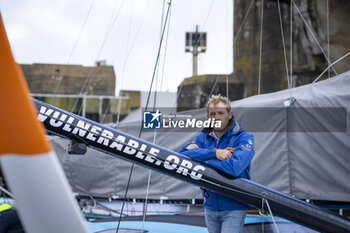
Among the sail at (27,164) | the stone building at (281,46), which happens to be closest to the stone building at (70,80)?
the stone building at (281,46)

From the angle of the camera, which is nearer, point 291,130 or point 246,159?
point 246,159

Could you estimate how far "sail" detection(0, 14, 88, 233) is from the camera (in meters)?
0.73

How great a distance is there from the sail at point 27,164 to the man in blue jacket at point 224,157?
64.0 inches

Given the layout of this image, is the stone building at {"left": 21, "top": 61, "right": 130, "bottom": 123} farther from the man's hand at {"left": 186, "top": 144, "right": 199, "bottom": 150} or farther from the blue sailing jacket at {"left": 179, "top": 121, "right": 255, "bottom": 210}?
the blue sailing jacket at {"left": 179, "top": 121, "right": 255, "bottom": 210}

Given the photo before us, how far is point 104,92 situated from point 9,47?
33.6 metres

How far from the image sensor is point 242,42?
12.5m

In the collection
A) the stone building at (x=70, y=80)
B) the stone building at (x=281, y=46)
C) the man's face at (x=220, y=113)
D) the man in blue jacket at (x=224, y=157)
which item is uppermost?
the stone building at (x=70, y=80)

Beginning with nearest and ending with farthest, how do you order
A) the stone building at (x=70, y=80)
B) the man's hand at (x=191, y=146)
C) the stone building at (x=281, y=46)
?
the man's hand at (x=191, y=146)
the stone building at (x=281, y=46)
the stone building at (x=70, y=80)

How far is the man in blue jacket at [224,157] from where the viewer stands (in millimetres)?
2256

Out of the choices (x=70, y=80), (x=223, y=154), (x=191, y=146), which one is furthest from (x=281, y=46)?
(x=70, y=80)

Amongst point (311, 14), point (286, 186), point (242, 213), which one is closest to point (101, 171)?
point (286, 186)

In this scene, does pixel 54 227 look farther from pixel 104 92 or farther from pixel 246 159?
pixel 104 92

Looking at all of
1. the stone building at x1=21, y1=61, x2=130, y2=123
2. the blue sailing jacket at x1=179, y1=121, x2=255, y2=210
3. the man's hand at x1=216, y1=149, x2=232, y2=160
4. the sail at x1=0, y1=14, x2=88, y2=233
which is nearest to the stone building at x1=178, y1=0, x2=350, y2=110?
the blue sailing jacket at x1=179, y1=121, x2=255, y2=210

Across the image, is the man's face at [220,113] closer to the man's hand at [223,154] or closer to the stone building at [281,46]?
the man's hand at [223,154]
